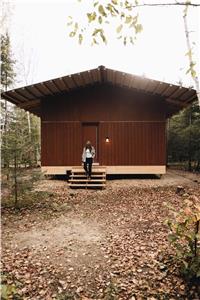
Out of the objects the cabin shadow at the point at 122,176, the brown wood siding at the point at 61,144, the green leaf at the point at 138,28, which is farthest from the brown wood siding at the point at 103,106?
the green leaf at the point at 138,28

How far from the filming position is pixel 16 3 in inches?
779

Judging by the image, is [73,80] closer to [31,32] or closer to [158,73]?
[31,32]

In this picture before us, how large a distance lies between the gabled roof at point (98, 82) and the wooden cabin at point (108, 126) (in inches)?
9.3

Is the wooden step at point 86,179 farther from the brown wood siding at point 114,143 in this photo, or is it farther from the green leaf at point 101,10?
the green leaf at point 101,10

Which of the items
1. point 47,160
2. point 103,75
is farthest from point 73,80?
point 47,160

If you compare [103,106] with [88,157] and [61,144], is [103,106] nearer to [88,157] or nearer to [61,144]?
[61,144]

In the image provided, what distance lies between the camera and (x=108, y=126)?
49.8 ft

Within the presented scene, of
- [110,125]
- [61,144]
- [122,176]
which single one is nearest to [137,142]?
[110,125]

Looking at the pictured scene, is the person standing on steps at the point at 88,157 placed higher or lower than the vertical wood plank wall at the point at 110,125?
lower

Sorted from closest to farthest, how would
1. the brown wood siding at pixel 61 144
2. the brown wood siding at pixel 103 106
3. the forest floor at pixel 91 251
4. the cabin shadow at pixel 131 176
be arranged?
1. the forest floor at pixel 91 251
2. the brown wood siding at pixel 103 106
3. the brown wood siding at pixel 61 144
4. the cabin shadow at pixel 131 176

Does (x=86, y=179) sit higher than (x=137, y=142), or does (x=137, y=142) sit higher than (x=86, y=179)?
(x=137, y=142)

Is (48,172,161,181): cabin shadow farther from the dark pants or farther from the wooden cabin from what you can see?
the dark pants

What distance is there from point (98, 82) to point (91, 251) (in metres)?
10.6

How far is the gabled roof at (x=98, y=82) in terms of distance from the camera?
1295 cm
